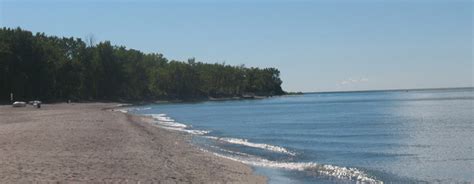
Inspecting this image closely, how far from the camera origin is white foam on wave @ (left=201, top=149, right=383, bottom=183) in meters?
19.0

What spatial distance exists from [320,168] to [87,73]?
363ft

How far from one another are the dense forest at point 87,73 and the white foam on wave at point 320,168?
263ft

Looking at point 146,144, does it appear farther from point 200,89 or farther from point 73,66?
point 200,89

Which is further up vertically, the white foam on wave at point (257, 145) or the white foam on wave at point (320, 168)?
the white foam on wave at point (257, 145)

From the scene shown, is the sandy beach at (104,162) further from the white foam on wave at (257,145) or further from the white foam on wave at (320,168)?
the white foam on wave at (257,145)

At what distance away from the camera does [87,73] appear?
409 feet

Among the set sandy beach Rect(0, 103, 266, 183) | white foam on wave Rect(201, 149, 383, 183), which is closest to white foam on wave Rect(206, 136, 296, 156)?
white foam on wave Rect(201, 149, 383, 183)

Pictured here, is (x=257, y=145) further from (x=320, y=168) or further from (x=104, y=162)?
(x=104, y=162)

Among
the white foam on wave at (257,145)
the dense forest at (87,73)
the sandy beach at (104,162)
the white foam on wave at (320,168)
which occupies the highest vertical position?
the dense forest at (87,73)

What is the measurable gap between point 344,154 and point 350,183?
→ 8378 mm

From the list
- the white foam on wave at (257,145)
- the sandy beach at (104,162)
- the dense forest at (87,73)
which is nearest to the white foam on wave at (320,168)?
the sandy beach at (104,162)

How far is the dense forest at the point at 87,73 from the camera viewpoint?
97125 mm

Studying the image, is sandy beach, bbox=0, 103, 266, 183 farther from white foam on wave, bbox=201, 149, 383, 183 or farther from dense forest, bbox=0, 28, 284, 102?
dense forest, bbox=0, 28, 284, 102

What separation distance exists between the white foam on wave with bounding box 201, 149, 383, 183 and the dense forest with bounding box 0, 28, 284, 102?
80.3 metres
